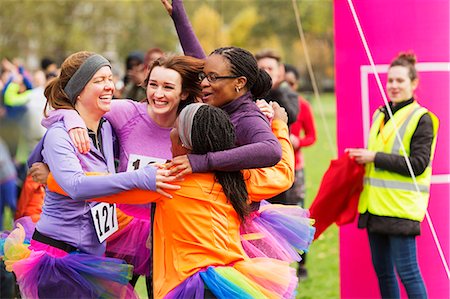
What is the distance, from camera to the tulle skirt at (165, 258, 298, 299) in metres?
3.54

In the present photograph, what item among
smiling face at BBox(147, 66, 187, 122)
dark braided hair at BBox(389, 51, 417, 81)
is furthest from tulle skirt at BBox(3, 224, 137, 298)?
dark braided hair at BBox(389, 51, 417, 81)

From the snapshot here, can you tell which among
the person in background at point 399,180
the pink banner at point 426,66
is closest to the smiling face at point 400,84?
the person in background at point 399,180

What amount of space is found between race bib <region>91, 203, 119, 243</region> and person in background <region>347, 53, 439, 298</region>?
A: 185cm

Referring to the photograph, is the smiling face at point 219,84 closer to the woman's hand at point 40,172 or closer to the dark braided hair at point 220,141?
the dark braided hair at point 220,141

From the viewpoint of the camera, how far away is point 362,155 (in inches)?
214

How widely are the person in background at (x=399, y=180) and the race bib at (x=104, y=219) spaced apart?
1849 millimetres

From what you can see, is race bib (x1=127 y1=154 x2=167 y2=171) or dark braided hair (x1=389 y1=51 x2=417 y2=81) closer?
race bib (x1=127 y1=154 x2=167 y2=171)

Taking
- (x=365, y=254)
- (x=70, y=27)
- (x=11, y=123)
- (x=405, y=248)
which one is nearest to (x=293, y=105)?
(x=365, y=254)

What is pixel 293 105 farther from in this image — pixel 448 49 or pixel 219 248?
pixel 219 248

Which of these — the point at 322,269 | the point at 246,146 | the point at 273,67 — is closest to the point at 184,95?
the point at 246,146

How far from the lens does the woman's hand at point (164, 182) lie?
3562mm

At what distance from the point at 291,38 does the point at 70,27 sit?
18.5m

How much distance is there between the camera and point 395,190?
17.6 ft

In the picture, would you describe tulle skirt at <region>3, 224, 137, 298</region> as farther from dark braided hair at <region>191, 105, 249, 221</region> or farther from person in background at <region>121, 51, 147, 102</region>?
person in background at <region>121, 51, 147, 102</region>
